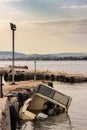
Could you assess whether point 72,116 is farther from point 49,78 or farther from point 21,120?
point 49,78

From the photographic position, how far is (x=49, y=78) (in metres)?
88.8

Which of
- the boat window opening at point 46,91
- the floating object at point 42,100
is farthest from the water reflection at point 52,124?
the boat window opening at point 46,91

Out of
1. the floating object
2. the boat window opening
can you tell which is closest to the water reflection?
the floating object

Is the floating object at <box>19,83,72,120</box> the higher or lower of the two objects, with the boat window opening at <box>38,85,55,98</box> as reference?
lower

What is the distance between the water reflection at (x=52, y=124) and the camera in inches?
1261

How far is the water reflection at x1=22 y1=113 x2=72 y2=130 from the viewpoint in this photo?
1261 inches

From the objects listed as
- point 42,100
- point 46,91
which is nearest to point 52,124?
point 42,100

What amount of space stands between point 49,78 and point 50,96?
5354 centimetres

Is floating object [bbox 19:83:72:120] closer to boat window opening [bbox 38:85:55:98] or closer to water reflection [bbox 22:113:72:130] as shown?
boat window opening [bbox 38:85:55:98]

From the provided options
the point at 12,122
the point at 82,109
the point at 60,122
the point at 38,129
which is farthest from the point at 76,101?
the point at 12,122

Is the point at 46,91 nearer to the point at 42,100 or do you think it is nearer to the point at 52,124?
the point at 42,100

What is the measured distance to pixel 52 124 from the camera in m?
33.6

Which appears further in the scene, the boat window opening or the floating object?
the boat window opening

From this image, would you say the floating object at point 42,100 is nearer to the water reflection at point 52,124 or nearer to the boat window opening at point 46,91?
the boat window opening at point 46,91
